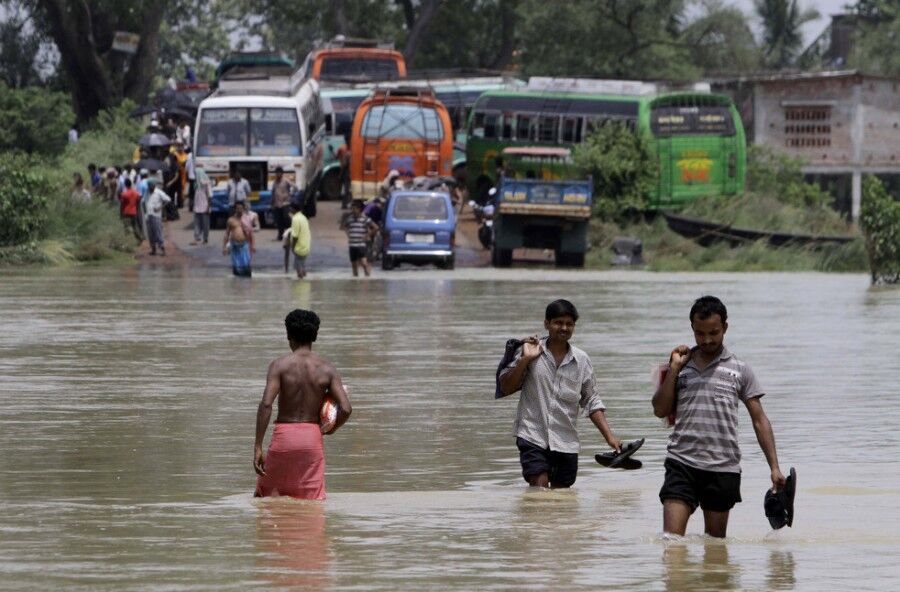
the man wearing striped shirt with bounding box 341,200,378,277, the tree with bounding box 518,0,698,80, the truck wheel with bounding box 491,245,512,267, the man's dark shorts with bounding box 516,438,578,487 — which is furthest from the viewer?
the tree with bounding box 518,0,698,80

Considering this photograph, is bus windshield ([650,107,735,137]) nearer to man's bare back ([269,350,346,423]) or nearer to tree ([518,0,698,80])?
tree ([518,0,698,80])

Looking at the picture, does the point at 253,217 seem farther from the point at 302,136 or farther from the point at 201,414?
the point at 201,414

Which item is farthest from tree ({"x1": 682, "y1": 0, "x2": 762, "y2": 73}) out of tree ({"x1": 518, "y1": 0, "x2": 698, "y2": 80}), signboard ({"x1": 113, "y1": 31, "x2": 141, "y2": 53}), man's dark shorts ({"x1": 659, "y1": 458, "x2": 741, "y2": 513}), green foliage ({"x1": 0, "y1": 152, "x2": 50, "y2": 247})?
man's dark shorts ({"x1": 659, "y1": 458, "x2": 741, "y2": 513})

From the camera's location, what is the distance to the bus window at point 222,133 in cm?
4409

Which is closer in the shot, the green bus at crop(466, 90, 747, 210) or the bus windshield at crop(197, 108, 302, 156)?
the bus windshield at crop(197, 108, 302, 156)

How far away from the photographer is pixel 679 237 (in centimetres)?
4259

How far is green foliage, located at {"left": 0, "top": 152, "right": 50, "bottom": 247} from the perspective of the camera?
38875 mm

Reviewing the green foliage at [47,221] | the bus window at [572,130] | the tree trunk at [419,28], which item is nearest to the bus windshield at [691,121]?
the bus window at [572,130]

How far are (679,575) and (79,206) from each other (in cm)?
3271

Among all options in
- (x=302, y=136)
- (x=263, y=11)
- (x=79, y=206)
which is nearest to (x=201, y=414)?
(x=79, y=206)

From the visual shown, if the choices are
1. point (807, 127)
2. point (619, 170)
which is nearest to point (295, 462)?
point (619, 170)

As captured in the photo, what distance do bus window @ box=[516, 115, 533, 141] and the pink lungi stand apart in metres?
37.2

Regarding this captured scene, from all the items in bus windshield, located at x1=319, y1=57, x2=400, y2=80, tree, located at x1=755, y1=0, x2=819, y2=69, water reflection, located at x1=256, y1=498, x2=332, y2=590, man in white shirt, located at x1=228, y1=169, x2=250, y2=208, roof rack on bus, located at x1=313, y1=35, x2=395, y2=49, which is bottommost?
water reflection, located at x1=256, y1=498, x2=332, y2=590

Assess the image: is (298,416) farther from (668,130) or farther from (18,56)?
(18,56)
